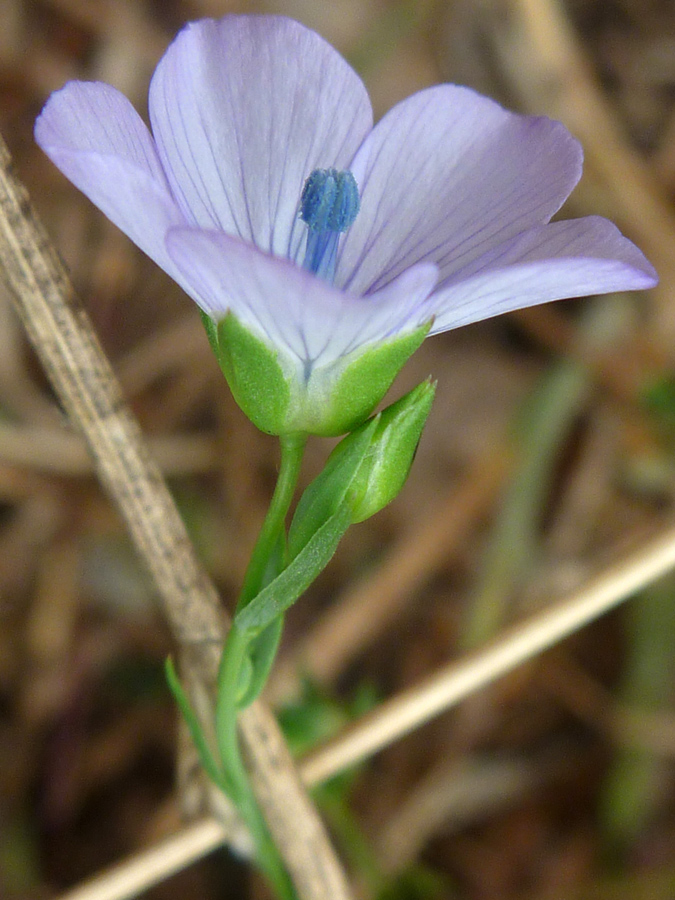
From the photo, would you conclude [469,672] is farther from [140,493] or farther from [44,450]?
[44,450]

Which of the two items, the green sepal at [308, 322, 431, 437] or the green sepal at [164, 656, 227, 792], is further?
the green sepal at [164, 656, 227, 792]

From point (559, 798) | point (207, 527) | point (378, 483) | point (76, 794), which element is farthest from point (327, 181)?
point (559, 798)

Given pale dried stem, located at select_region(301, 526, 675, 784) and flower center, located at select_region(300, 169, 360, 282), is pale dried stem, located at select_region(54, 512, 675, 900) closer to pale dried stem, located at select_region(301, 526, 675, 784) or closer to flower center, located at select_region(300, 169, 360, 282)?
pale dried stem, located at select_region(301, 526, 675, 784)

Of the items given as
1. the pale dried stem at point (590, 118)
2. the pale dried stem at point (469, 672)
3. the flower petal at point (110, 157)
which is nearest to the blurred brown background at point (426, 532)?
the pale dried stem at point (590, 118)

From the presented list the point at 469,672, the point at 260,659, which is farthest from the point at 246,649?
the point at 469,672

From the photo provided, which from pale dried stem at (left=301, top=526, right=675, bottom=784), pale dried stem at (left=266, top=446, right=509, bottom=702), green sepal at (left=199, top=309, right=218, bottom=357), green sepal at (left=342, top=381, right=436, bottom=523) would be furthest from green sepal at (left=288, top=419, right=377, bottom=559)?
pale dried stem at (left=266, top=446, right=509, bottom=702)
